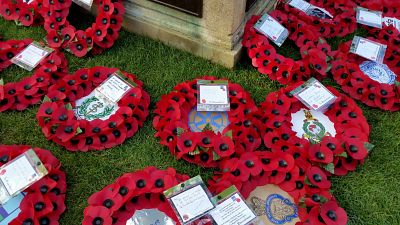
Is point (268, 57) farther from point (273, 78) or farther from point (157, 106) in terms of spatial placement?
point (157, 106)

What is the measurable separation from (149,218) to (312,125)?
1316 millimetres

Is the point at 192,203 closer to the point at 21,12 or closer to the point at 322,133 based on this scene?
the point at 322,133

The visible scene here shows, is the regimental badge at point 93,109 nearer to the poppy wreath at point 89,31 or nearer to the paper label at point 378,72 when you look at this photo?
the poppy wreath at point 89,31

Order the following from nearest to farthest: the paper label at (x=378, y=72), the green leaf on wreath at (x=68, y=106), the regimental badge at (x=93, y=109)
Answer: the green leaf on wreath at (x=68, y=106) < the regimental badge at (x=93, y=109) < the paper label at (x=378, y=72)

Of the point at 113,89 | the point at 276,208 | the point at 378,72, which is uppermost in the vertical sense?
the point at 378,72

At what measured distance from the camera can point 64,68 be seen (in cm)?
296

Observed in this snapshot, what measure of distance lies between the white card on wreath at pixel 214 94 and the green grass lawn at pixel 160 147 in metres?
0.31

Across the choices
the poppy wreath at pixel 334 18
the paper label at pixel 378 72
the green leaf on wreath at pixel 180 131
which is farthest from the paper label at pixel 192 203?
the poppy wreath at pixel 334 18

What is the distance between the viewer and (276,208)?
2273mm

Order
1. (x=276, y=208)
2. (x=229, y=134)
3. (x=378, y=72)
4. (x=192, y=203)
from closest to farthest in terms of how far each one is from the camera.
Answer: (x=192, y=203) < (x=276, y=208) < (x=229, y=134) < (x=378, y=72)

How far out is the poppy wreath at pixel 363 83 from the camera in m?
2.82

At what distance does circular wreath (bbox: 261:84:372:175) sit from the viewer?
2396mm

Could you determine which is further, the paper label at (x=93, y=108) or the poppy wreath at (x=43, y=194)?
the paper label at (x=93, y=108)

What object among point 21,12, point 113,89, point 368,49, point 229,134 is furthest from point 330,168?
point 21,12
